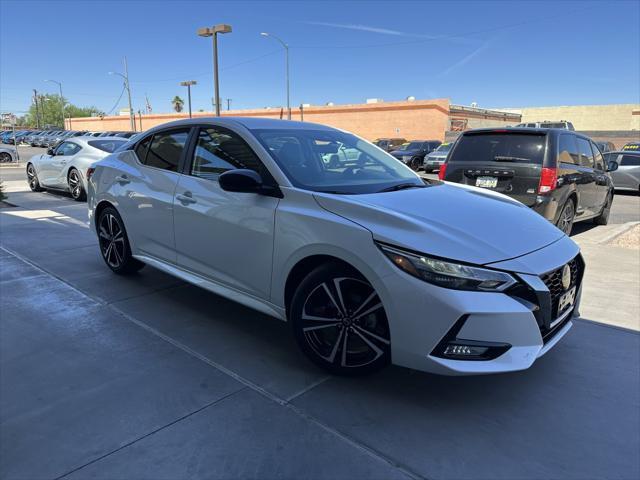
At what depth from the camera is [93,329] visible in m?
3.77

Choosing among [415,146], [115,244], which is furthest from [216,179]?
[415,146]

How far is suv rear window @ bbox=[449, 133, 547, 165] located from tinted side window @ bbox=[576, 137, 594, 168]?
148 cm

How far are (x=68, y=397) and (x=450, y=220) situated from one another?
2521 mm

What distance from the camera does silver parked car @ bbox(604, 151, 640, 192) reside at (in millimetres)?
14523

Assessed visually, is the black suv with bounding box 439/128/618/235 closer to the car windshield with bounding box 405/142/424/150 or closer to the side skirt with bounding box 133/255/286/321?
the side skirt with bounding box 133/255/286/321

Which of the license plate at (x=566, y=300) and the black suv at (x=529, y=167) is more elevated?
the black suv at (x=529, y=167)

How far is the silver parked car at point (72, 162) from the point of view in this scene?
406 inches

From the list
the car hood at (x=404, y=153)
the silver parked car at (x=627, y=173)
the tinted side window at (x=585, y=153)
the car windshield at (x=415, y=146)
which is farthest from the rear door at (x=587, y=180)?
the car windshield at (x=415, y=146)

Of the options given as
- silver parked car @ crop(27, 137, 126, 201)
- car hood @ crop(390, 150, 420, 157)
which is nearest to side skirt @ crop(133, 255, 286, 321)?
silver parked car @ crop(27, 137, 126, 201)

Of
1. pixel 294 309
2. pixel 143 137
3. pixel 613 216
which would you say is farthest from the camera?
pixel 613 216

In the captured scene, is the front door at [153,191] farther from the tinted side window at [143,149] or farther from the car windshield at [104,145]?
the car windshield at [104,145]

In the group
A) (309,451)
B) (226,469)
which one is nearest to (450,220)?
(309,451)

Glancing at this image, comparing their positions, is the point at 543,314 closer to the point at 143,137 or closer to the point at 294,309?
the point at 294,309

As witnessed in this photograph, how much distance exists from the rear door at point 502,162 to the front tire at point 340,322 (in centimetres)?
428
